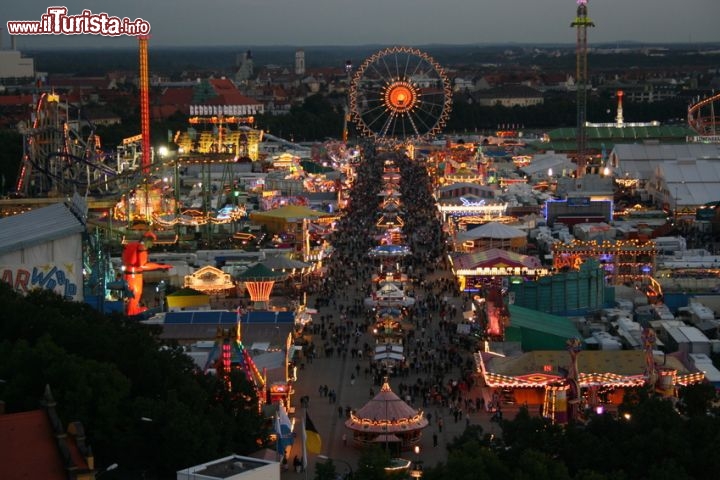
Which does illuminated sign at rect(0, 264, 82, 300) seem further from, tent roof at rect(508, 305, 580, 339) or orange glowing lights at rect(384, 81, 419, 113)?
orange glowing lights at rect(384, 81, 419, 113)

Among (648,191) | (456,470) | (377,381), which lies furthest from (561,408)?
(648,191)

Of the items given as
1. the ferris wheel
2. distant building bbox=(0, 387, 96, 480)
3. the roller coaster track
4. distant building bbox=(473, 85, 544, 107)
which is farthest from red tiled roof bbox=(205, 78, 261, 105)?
distant building bbox=(0, 387, 96, 480)

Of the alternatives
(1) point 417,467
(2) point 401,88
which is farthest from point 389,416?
(2) point 401,88

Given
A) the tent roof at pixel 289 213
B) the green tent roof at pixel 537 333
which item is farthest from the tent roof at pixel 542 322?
the tent roof at pixel 289 213

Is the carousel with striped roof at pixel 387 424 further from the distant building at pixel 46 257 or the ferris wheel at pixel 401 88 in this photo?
the ferris wheel at pixel 401 88

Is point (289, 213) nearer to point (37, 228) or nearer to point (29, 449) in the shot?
point (37, 228)
